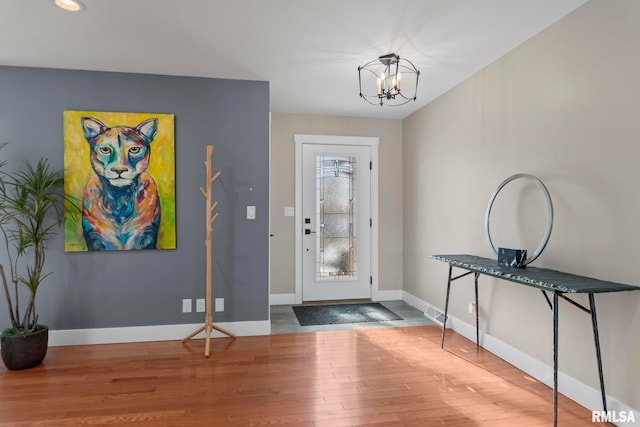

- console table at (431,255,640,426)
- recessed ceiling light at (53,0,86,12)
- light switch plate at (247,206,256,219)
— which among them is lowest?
console table at (431,255,640,426)

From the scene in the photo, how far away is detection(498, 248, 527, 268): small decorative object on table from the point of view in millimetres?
2514

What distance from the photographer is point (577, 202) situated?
7.54 feet

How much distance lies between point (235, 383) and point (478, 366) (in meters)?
1.92

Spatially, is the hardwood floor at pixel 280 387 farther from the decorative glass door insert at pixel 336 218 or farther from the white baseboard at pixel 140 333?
the decorative glass door insert at pixel 336 218

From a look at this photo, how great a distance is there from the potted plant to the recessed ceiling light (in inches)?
54.9

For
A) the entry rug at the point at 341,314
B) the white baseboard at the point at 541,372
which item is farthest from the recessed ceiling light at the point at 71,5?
the white baseboard at the point at 541,372

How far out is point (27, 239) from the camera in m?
2.94

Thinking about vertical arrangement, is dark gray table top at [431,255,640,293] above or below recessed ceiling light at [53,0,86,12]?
below

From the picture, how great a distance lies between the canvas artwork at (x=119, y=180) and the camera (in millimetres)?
3264

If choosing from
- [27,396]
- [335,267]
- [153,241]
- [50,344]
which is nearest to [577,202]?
[335,267]

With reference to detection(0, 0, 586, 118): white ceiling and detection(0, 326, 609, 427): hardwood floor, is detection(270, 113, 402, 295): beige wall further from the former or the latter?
detection(0, 326, 609, 427): hardwood floor

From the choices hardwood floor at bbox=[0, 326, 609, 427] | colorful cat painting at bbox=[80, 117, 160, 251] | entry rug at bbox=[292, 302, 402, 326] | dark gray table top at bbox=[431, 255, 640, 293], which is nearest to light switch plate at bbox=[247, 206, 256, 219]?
colorful cat painting at bbox=[80, 117, 160, 251]

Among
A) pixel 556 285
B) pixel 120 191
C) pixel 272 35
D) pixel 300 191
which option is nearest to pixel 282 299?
pixel 300 191
